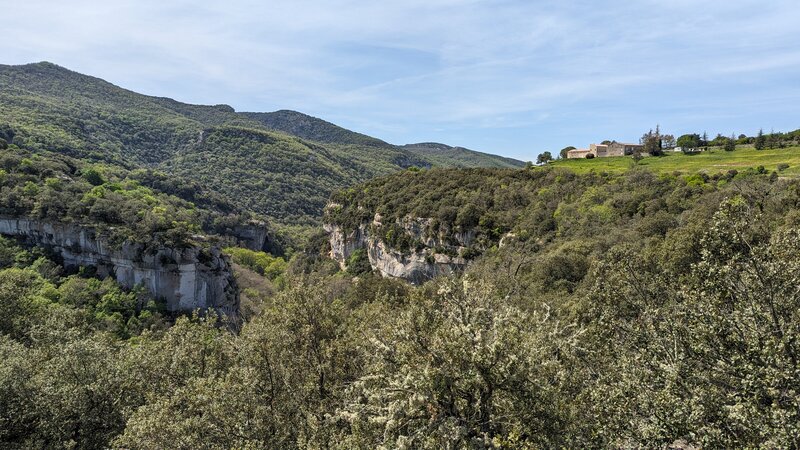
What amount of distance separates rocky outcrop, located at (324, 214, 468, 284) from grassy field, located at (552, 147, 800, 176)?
106 ft

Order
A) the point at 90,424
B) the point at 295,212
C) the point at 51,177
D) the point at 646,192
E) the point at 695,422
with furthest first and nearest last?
the point at 295,212 < the point at 51,177 < the point at 646,192 < the point at 90,424 < the point at 695,422

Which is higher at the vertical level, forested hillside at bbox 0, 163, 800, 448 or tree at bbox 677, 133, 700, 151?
tree at bbox 677, 133, 700, 151

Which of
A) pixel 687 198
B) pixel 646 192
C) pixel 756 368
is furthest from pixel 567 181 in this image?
pixel 756 368

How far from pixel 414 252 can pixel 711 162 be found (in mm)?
50514

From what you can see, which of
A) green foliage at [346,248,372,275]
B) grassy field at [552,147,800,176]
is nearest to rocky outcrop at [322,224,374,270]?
green foliage at [346,248,372,275]

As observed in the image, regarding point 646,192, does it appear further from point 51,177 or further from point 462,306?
point 51,177

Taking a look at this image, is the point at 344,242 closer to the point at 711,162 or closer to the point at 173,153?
the point at 711,162

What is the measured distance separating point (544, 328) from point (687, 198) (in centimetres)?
4539

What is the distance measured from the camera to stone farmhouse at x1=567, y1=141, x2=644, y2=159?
10042 cm

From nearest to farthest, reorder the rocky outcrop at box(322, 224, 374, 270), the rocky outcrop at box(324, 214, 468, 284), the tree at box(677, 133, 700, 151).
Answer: the rocky outcrop at box(324, 214, 468, 284) < the tree at box(677, 133, 700, 151) < the rocky outcrop at box(322, 224, 374, 270)

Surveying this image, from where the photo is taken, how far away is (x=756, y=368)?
8938 millimetres

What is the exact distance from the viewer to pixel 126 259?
57.9m

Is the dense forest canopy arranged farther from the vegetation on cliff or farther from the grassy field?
the vegetation on cliff

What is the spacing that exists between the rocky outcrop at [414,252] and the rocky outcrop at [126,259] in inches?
1112
